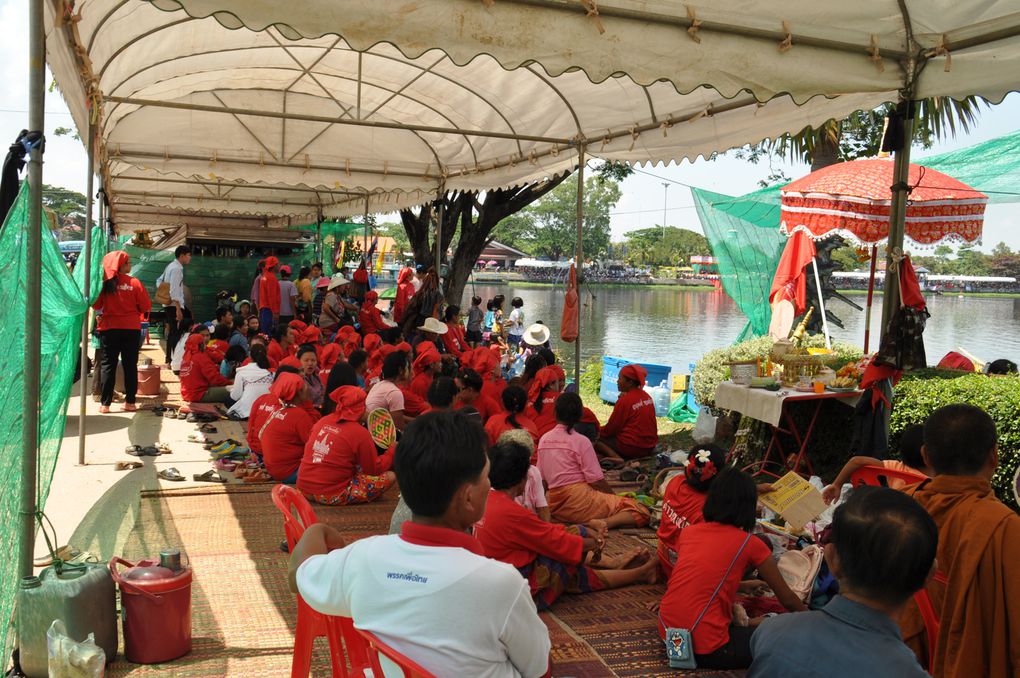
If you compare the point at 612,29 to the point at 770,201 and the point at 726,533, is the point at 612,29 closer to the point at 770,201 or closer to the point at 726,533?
the point at 726,533

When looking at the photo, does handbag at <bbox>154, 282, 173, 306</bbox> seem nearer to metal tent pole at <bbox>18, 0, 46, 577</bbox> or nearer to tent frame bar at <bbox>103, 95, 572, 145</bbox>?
tent frame bar at <bbox>103, 95, 572, 145</bbox>

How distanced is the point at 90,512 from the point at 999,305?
63.2 metres

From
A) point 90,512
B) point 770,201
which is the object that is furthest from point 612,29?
point 770,201

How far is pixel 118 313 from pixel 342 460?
430 centimetres

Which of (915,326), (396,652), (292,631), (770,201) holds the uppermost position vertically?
(770,201)

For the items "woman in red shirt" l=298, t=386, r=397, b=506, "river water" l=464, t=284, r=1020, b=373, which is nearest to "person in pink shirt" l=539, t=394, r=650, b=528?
"woman in red shirt" l=298, t=386, r=397, b=506

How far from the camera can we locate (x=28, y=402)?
Result: 132 inches

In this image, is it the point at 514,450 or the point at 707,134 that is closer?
the point at 514,450

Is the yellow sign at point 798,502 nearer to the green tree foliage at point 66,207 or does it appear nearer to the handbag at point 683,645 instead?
the handbag at point 683,645

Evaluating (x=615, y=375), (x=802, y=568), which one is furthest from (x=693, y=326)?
(x=802, y=568)

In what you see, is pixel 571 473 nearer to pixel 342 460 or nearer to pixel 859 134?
pixel 342 460

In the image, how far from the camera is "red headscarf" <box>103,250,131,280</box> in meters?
8.42

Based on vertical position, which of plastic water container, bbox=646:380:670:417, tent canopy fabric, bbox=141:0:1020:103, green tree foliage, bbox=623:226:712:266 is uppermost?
green tree foliage, bbox=623:226:712:266

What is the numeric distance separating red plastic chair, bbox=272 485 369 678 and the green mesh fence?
899 cm
